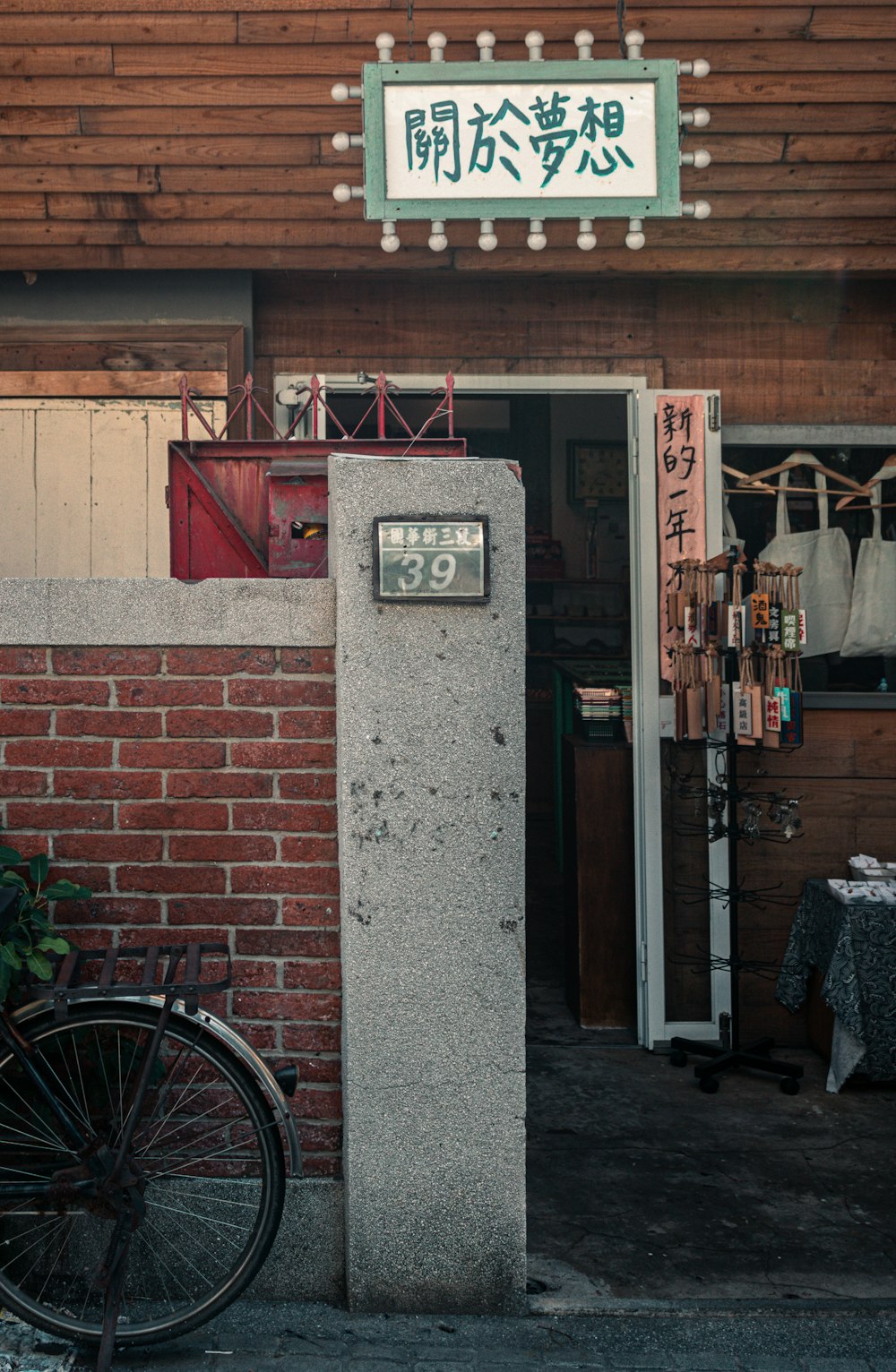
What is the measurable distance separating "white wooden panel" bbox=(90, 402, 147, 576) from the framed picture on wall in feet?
20.8

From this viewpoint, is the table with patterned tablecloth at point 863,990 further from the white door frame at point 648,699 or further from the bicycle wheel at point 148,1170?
the bicycle wheel at point 148,1170

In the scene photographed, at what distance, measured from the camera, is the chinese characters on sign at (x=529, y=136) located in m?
4.33

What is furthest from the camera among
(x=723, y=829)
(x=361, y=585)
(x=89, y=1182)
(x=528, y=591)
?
(x=528, y=591)

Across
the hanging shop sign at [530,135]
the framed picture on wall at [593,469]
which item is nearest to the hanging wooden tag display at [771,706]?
the hanging shop sign at [530,135]

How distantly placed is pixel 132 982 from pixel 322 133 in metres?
3.59

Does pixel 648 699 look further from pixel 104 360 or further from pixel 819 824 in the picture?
pixel 104 360

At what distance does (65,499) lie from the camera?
5.78 m

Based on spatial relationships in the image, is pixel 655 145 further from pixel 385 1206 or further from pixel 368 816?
pixel 385 1206

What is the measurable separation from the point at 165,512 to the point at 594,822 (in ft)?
8.39

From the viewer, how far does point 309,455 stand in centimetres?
443

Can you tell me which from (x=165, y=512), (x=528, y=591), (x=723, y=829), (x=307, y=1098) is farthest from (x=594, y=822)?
(x=528, y=591)

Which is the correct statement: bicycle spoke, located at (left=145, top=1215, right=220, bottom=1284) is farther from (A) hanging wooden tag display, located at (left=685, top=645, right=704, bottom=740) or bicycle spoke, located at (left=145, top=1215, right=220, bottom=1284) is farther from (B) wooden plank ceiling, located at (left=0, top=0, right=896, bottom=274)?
(B) wooden plank ceiling, located at (left=0, top=0, right=896, bottom=274)

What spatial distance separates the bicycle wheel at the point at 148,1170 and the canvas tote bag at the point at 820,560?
3.88 metres

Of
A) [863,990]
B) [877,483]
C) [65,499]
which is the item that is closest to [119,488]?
[65,499]
